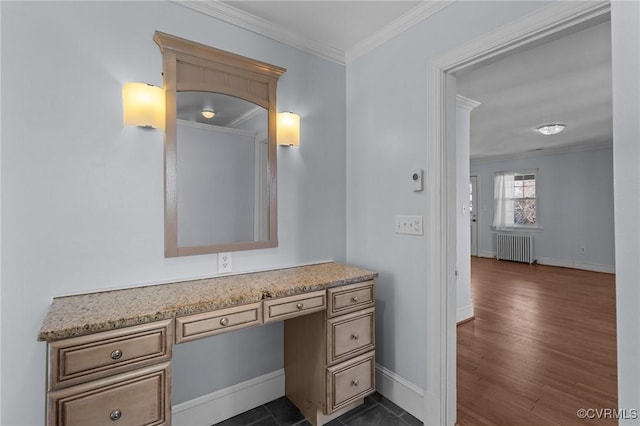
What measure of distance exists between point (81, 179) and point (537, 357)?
3.58 m

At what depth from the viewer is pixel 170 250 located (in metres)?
1.75

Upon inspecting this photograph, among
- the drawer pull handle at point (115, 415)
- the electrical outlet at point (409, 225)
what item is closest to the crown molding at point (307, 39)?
the electrical outlet at point (409, 225)

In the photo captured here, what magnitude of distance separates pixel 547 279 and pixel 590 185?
2335mm

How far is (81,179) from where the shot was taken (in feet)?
5.06

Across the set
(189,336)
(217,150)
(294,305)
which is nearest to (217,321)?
(189,336)

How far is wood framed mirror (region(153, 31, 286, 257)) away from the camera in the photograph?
177cm

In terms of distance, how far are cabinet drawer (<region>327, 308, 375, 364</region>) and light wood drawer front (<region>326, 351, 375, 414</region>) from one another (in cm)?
5

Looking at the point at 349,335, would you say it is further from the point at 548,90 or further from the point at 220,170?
the point at 548,90

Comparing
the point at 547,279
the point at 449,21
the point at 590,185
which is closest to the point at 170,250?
the point at 449,21

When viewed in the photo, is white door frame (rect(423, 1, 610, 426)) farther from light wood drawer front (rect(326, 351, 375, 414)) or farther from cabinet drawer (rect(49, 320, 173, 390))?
cabinet drawer (rect(49, 320, 173, 390))

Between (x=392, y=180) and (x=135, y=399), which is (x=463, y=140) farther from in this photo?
(x=135, y=399)

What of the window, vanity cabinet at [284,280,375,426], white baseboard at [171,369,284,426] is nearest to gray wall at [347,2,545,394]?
vanity cabinet at [284,280,375,426]

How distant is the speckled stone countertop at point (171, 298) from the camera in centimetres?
118

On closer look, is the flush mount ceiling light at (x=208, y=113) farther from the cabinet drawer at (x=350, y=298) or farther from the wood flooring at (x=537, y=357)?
the wood flooring at (x=537, y=357)
